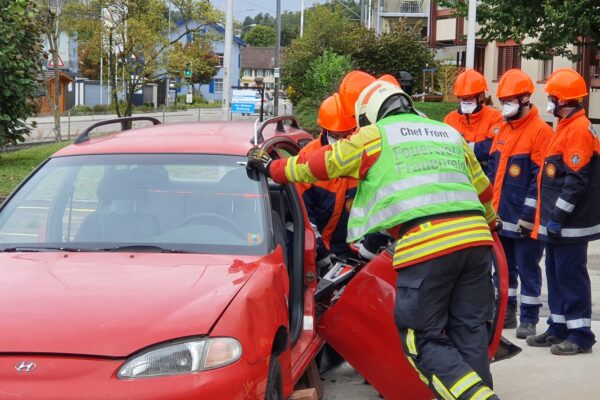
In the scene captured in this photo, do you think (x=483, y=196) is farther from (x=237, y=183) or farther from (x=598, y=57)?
(x=598, y=57)

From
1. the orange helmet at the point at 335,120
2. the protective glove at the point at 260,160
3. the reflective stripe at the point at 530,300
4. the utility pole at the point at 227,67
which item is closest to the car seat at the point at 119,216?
the protective glove at the point at 260,160

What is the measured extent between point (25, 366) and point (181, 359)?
0.60 meters

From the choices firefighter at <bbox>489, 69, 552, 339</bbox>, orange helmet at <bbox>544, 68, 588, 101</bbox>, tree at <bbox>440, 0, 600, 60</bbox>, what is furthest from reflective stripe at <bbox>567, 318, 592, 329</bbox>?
tree at <bbox>440, 0, 600, 60</bbox>

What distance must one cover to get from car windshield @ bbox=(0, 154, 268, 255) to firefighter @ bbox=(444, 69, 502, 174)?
3.48 meters

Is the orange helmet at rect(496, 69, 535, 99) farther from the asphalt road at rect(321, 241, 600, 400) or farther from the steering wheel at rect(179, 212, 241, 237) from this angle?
the steering wheel at rect(179, 212, 241, 237)

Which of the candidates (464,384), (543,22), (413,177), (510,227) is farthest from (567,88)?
(543,22)

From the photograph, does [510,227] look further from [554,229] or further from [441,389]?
[441,389]

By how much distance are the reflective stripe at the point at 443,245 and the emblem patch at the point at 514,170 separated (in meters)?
2.72

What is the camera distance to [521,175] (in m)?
7.06

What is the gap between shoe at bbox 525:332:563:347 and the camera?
6.89m

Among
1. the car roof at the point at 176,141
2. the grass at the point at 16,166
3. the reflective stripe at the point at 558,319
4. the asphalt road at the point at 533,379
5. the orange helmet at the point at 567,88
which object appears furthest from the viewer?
the grass at the point at 16,166

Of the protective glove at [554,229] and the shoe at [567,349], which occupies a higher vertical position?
the protective glove at [554,229]

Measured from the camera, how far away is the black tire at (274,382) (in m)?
4.08

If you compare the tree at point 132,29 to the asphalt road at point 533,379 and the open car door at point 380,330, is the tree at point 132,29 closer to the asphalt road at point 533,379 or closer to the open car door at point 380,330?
the asphalt road at point 533,379
